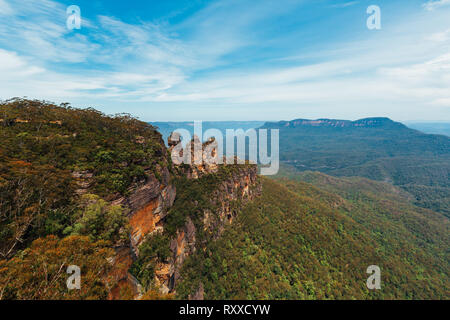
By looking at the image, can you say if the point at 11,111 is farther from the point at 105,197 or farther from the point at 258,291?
the point at 258,291

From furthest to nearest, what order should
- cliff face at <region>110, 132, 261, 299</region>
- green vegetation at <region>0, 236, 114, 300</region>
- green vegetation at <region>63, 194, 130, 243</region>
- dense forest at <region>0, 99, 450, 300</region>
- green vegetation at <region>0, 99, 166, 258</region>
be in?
cliff face at <region>110, 132, 261, 299</region> → green vegetation at <region>63, 194, 130, 243</region> → green vegetation at <region>0, 99, 166, 258</region> → dense forest at <region>0, 99, 450, 300</region> → green vegetation at <region>0, 236, 114, 300</region>

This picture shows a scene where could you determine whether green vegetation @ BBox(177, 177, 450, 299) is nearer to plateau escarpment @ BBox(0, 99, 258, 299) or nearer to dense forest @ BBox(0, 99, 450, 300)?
dense forest @ BBox(0, 99, 450, 300)

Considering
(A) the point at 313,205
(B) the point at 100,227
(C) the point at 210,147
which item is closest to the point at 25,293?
(B) the point at 100,227

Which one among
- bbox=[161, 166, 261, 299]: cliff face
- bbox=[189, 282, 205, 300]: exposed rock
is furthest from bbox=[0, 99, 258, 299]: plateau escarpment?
bbox=[189, 282, 205, 300]: exposed rock

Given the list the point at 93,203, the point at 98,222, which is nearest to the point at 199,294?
the point at 98,222

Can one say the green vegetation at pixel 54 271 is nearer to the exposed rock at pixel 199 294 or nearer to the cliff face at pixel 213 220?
the cliff face at pixel 213 220

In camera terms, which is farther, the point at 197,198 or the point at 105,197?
the point at 197,198

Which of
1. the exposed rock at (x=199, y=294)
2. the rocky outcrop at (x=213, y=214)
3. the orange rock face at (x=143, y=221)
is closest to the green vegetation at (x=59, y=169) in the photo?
the orange rock face at (x=143, y=221)

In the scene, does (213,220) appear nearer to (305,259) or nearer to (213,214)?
(213,214)
